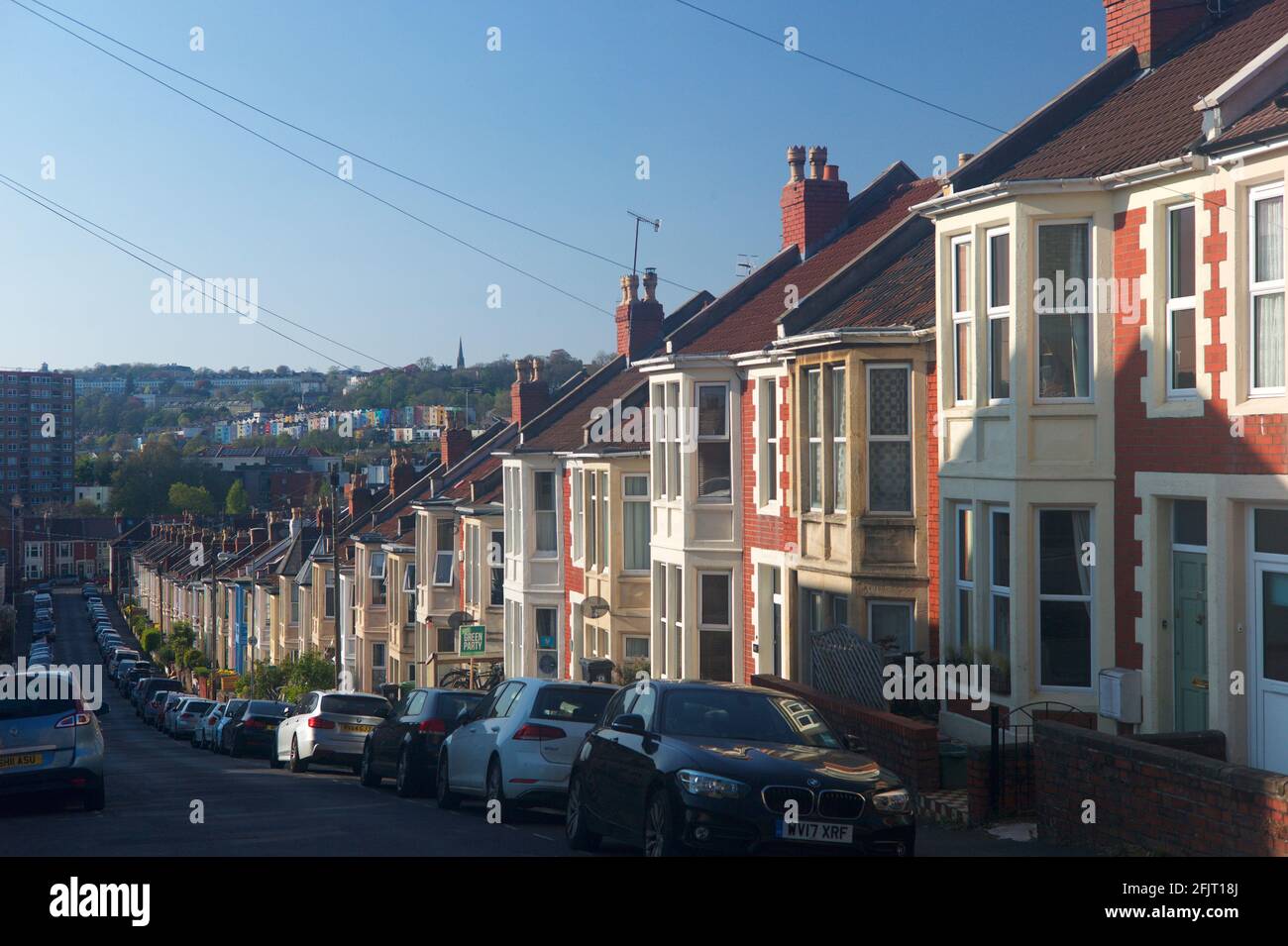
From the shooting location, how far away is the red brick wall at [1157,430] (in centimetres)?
1331

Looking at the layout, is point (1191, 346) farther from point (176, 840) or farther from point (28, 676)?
point (28, 676)

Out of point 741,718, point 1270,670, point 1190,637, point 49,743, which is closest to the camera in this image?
point 741,718

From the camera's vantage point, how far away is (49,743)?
15.3 m

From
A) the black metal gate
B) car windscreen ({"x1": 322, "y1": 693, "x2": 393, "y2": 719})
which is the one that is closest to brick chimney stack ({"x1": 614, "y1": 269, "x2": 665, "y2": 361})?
car windscreen ({"x1": 322, "y1": 693, "x2": 393, "y2": 719})

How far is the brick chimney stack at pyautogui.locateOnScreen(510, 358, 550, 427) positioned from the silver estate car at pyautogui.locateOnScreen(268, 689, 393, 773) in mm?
16095

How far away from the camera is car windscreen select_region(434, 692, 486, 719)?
19.0m

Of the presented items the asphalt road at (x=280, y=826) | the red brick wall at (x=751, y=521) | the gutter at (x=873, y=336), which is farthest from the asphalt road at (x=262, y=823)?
the gutter at (x=873, y=336)

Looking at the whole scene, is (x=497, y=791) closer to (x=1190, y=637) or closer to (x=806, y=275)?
(x=1190, y=637)

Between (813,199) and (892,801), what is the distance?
66.7 ft

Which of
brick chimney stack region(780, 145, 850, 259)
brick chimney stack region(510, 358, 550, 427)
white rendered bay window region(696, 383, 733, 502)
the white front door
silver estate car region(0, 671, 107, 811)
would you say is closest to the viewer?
the white front door

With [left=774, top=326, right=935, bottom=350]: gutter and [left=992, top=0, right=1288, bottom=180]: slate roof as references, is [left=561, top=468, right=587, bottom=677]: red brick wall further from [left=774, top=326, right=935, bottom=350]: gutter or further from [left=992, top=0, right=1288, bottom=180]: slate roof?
[left=992, top=0, right=1288, bottom=180]: slate roof

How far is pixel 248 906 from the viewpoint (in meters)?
8.95

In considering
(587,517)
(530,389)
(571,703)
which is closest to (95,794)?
(571,703)

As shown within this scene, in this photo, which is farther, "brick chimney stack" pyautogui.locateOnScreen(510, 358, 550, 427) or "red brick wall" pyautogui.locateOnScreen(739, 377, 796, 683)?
"brick chimney stack" pyautogui.locateOnScreen(510, 358, 550, 427)
